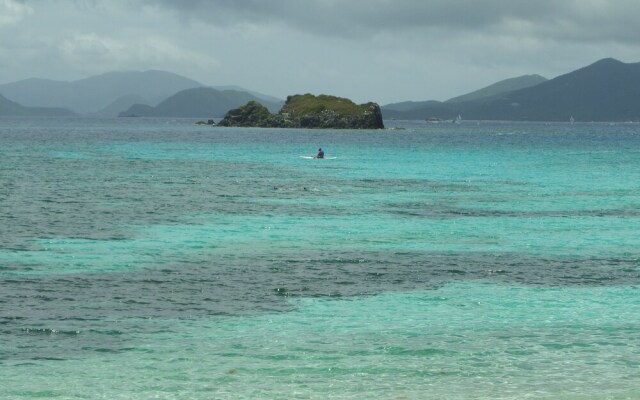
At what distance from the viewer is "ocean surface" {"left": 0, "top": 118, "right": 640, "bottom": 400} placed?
64.7 feet

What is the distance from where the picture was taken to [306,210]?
5359 cm

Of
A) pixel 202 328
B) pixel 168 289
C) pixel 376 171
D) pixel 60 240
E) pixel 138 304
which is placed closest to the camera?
pixel 202 328

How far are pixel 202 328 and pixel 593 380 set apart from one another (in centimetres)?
1087

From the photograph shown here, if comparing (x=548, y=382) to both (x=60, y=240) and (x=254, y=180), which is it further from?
(x=254, y=180)

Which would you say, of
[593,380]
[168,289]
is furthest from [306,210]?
[593,380]

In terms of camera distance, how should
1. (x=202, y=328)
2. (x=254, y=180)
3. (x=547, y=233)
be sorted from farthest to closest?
(x=254, y=180) → (x=547, y=233) → (x=202, y=328)

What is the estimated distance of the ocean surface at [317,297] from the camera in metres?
19.7

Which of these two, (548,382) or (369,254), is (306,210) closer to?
(369,254)

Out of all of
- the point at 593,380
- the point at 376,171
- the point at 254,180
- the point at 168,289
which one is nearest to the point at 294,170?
the point at 376,171

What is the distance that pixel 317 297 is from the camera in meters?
28.2

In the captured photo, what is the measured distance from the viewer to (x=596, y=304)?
2730 centimetres

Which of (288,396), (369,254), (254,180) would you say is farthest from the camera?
(254,180)

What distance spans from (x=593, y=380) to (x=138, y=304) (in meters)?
14.4

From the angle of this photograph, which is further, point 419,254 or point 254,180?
point 254,180
